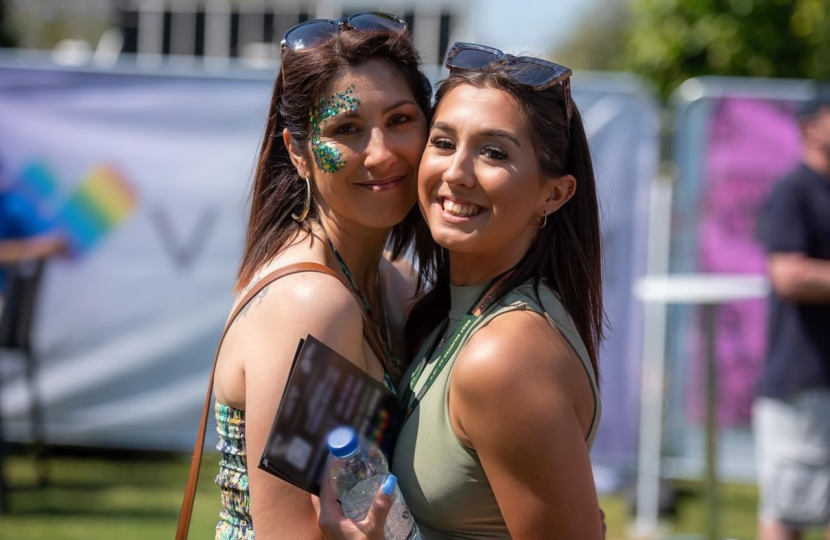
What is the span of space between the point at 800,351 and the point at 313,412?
351 centimetres

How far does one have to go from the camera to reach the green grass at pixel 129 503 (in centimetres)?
572

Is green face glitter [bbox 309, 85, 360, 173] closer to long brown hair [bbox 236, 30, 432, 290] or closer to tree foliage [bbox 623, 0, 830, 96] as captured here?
long brown hair [bbox 236, 30, 432, 290]

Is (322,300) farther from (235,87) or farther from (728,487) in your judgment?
(728,487)

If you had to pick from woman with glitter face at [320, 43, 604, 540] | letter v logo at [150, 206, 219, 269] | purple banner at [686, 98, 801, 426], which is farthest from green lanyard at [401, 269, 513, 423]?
letter v logo at [150, 206, 219, 269]

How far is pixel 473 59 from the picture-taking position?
2.26 m

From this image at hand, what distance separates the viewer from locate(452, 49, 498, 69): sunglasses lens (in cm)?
223

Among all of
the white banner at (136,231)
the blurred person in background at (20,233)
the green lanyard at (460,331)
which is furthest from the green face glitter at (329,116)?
the blurred person in background at (20,233)

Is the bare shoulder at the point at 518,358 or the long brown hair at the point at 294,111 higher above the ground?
the long brown hair at the point at 294,111

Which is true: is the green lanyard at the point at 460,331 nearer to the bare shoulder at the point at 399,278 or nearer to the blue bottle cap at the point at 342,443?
the blue bottle cap at the point at 342,443

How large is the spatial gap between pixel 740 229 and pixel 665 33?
242 inches

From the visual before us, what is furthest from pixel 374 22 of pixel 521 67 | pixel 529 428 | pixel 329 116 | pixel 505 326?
pixel 529 428

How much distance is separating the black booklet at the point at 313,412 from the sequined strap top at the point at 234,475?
8.9 inches

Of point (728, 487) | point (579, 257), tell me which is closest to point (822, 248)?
point (728, 487)

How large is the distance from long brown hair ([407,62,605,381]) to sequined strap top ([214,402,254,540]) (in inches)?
25.3
